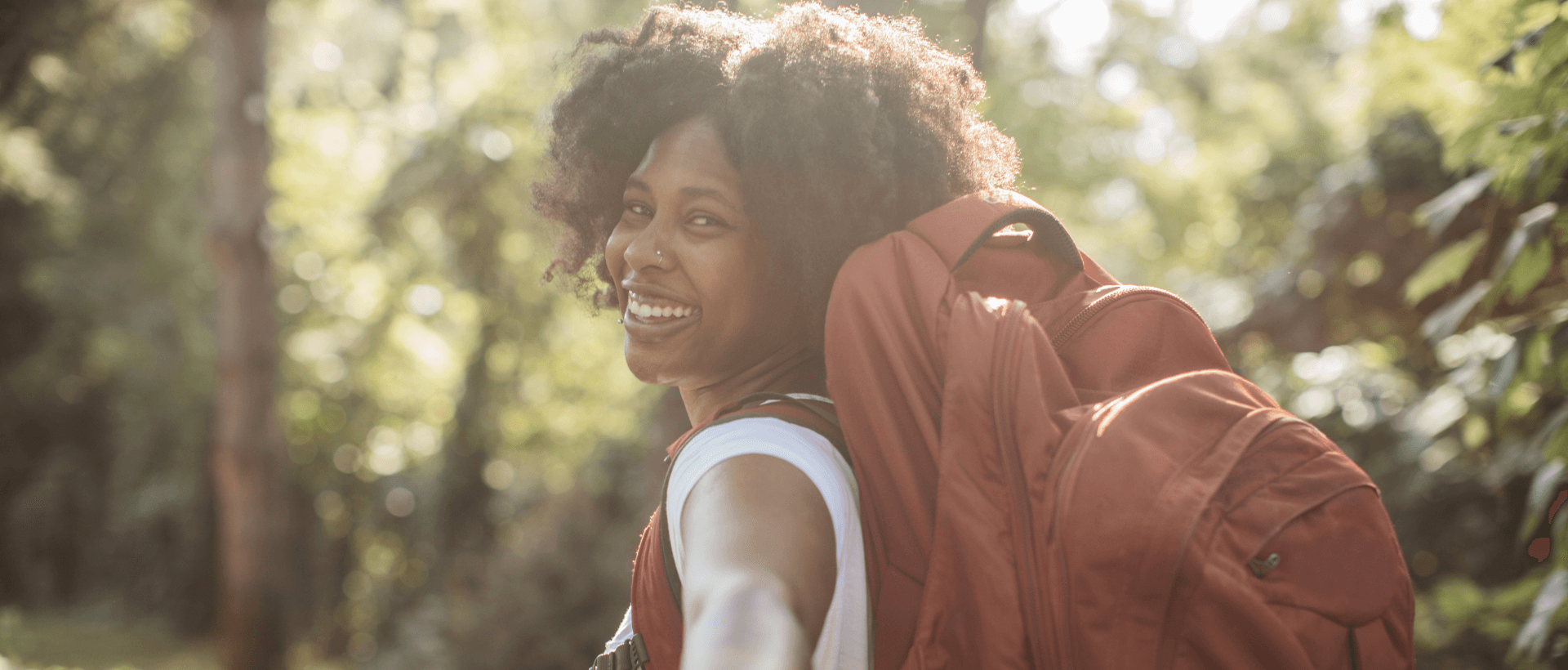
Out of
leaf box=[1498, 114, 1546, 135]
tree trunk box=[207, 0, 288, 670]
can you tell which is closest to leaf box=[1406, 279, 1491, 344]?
leaf box=[1498, 114, 1546, 135]

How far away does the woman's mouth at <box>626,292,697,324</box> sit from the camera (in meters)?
1.76

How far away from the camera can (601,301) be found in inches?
101

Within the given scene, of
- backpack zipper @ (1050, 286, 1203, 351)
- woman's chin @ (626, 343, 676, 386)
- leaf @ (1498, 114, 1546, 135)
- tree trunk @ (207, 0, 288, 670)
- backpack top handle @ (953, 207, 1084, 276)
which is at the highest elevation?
leaf @ (1498, 114, 1546, 135)

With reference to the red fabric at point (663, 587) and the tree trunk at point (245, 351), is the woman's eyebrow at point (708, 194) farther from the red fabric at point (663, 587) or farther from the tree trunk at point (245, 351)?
the tree trunk at point (245, 351)

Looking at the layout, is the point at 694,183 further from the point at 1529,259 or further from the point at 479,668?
the point at 479,668

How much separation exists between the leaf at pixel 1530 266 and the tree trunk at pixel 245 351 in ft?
28.5

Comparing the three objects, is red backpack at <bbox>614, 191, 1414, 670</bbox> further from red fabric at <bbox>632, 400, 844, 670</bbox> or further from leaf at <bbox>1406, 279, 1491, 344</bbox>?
leaf at <bbox>1406, 279, 1491, 344</bbox>

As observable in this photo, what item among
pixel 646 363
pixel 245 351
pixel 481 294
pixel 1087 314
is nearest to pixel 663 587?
pixel 646 363

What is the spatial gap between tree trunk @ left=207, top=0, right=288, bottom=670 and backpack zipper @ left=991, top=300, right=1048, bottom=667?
856 cm

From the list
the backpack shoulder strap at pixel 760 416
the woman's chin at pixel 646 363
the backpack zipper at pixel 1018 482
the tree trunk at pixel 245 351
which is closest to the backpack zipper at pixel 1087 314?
the backpack zipper at pixel 1018 482

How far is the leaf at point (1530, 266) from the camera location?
2225mm

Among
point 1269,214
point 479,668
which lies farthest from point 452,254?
point 1269,214

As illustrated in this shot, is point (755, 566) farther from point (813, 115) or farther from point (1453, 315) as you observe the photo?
point (1453, 315)

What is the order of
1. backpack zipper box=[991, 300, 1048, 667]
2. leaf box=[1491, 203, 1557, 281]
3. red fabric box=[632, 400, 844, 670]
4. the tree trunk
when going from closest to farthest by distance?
backpack zipper box=[991, 300, 1048, 667]
red fabric box=[632, 400, 844, 670]
leaf box=[1491, 203, 1557, 281]
the tree trunk
